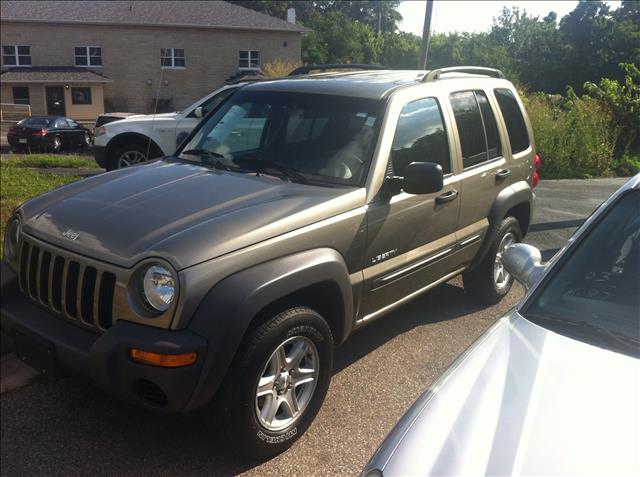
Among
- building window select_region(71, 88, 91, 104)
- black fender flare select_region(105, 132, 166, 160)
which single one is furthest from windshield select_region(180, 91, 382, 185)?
building window select_region(71, 88, 91, 104)

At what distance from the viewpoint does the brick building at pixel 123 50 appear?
4041 centimetres

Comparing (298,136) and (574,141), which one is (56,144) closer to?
(574,141)

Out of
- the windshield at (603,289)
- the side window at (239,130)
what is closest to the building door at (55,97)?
the side window at (239,130)

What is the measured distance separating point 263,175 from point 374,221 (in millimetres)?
747

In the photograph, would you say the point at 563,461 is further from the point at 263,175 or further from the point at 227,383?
the point at 263,175

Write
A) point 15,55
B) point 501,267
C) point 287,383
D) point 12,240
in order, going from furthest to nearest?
point 15,55, point 501,267, point 12,240, point 287,383

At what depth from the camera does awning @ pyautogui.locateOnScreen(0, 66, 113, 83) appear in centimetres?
3950

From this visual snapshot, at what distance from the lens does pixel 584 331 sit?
91.9 inches

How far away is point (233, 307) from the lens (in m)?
2.82

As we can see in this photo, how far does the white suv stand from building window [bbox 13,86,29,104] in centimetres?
3497

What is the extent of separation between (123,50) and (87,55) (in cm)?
241

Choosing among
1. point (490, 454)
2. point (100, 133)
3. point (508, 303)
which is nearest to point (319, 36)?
point (100, 133)

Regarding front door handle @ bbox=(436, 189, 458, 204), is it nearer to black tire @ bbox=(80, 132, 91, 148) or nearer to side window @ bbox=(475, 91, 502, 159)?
side window @ bbox=(475, 91, 502, 159)

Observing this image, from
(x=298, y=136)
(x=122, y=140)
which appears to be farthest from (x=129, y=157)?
(x=298, y=136)
